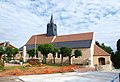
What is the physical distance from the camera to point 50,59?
188ft

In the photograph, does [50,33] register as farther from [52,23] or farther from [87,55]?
[87,55]

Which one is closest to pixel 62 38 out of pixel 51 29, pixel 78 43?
pixel 51 29

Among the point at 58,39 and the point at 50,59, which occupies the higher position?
the point at 58,39

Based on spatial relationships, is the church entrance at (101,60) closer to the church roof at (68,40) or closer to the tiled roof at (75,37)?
the church roof at (68,40)

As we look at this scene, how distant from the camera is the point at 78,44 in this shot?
55.5m

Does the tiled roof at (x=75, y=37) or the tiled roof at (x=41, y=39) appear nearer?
the tiled roof at (x=75, y=37)

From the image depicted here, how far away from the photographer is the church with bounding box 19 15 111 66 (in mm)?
51188

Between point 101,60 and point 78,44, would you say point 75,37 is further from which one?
point 101,60

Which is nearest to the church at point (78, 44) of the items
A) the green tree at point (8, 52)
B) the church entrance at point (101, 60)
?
the church entrance at point (101, 60)

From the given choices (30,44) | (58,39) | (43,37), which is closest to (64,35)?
(58,39)

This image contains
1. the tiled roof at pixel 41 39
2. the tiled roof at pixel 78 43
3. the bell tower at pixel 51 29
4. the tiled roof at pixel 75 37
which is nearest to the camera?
the tiled roof at pixel 78 43

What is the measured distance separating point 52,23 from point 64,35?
587cm

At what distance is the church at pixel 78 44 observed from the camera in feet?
168

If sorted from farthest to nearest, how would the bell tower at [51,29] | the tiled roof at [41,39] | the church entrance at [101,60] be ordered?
the bell tower at [51,29] < the tiled roof at [41,39] < the church entrance at [101,60]
